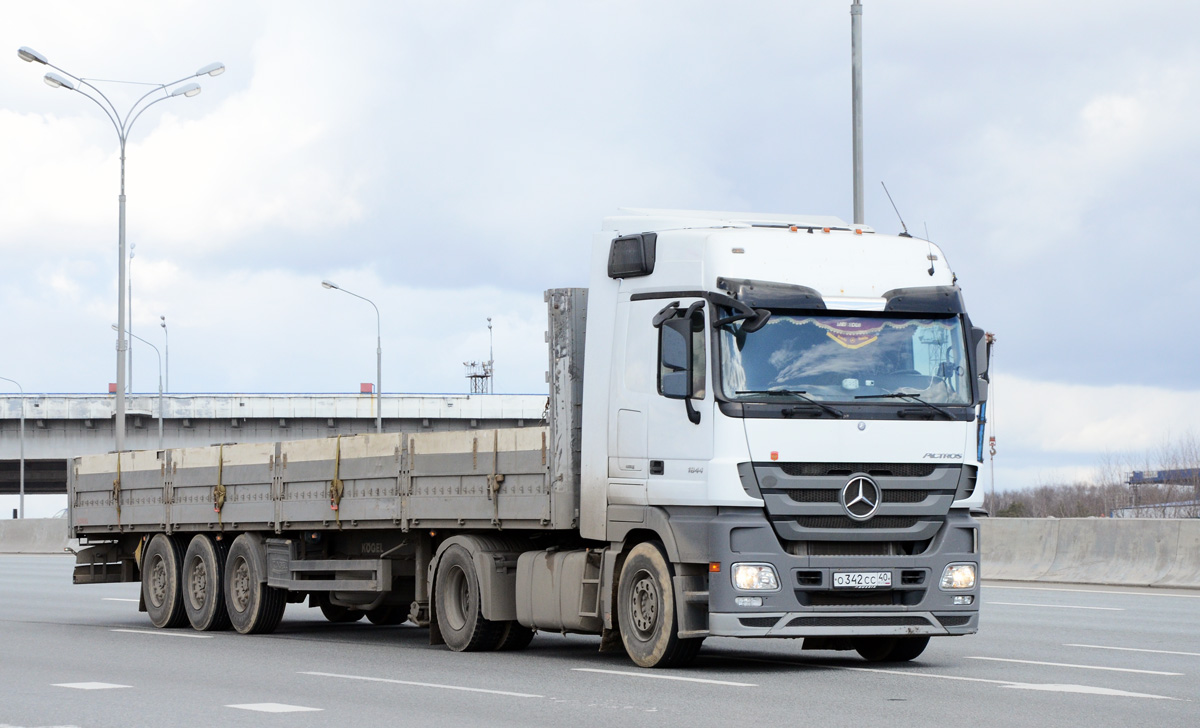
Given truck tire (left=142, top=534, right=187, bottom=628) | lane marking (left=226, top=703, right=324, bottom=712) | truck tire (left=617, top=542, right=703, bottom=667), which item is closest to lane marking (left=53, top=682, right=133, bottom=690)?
lane marking (left=226, top=703, right=324, bottom=712)

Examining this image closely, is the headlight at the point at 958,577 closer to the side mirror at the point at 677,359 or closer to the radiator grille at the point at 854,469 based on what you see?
the radiator grille at the point at 854,469

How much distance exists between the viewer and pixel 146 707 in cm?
1091

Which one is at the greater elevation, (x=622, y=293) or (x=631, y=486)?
(x=622, y=293)

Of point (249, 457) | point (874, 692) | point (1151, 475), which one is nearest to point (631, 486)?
point (874, 692)

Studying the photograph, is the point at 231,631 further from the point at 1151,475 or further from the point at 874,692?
the point at 1151,475

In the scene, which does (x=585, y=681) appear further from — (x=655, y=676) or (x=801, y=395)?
(x=801, y=395)

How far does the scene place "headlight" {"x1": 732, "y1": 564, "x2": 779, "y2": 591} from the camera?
12.1m

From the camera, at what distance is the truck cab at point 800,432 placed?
12.3m

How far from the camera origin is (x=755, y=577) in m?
12.2

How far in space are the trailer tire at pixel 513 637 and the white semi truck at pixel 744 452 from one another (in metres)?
0.09

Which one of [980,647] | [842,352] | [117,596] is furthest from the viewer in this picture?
[117,596]

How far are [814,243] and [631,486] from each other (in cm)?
234

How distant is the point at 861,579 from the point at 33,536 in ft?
143

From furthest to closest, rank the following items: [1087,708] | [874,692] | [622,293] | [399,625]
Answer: [399,625], [622,293], [874,692], [1087,708]
